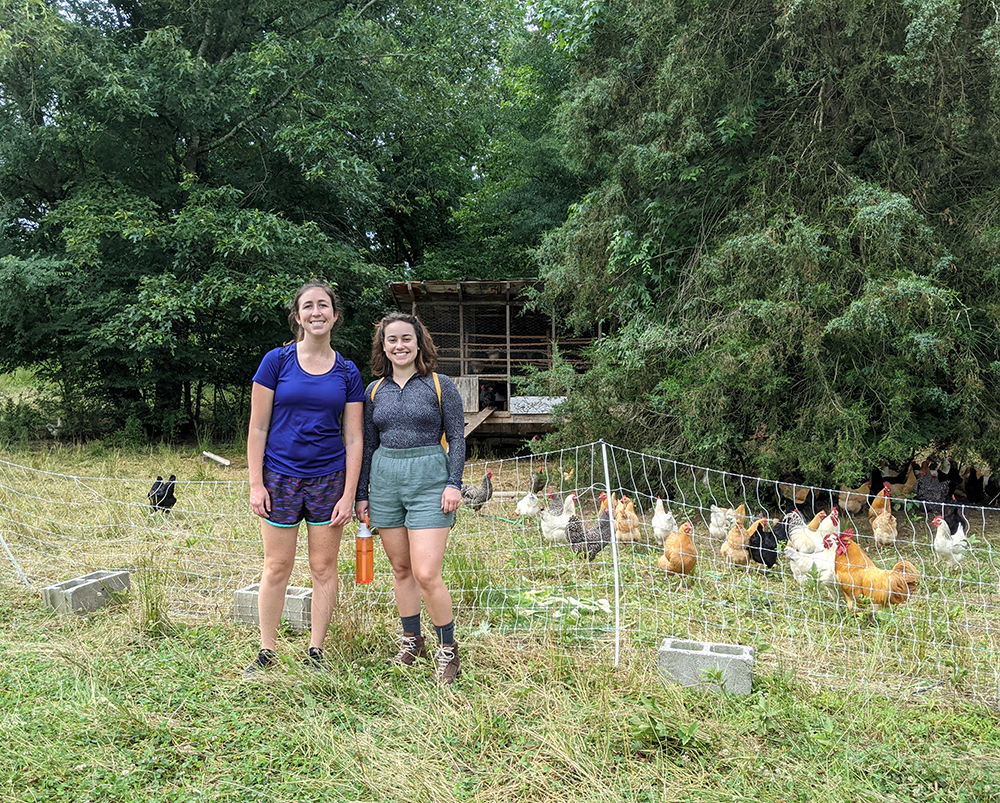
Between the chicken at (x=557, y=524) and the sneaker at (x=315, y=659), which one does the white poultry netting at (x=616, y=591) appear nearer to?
the chicken at (x=557, y=524)

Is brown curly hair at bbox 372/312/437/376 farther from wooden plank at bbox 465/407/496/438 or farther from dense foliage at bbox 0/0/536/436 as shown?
dense foliage at bbox 0/0/536/436

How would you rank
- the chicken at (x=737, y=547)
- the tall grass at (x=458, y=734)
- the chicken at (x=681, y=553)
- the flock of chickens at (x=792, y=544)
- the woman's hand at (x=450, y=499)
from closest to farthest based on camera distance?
the tall grass at (x=458, y=734), the woman's hand at (x=450, y=499), the flock of chickens at (x=792, y=544), the chicken at (x=681, y=553), the chicken at (x=737, y=547)

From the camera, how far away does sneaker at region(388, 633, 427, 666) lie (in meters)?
3.20

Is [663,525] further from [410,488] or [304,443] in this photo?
[304,443]

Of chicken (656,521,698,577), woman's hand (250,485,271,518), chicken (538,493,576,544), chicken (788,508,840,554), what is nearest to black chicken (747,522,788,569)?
chicken (788,508,840,554)

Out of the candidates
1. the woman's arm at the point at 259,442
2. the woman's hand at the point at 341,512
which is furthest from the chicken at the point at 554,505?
the woman's arm at the point at 259,442

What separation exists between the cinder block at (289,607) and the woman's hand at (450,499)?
1288mm

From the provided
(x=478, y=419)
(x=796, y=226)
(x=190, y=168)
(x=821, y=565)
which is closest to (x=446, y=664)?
(x=821, y=565)

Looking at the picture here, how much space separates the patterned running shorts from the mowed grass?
24.6 inches

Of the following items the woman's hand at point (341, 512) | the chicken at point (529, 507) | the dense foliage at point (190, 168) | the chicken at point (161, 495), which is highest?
the dense foliage at point (190, 168)

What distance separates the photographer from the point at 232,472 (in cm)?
1130

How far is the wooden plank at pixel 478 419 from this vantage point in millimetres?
11350

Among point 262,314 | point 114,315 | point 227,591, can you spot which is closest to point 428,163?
point 262,314

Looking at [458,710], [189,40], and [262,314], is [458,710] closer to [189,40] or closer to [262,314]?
[262,314]
